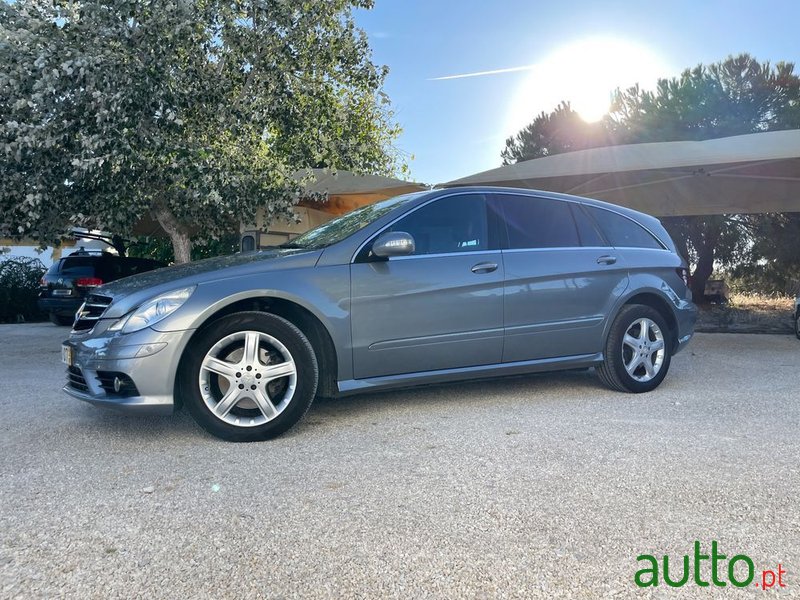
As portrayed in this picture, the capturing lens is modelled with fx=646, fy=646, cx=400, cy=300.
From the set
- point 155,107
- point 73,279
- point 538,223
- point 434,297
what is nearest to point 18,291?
point 73,279

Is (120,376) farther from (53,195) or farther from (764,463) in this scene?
(53,195)

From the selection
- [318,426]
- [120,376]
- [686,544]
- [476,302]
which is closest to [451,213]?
[476,302]

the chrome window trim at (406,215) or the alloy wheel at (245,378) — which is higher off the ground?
the chrome window trim at (406,215)

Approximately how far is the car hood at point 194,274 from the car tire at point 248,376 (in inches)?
11.4

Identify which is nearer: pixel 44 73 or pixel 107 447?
pixel 107 447

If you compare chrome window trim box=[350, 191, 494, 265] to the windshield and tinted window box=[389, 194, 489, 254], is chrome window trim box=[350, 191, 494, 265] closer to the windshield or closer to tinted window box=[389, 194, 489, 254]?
tinted window box=[389, 194, 489, 254]

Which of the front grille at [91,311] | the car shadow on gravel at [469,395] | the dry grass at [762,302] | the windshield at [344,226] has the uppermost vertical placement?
the windshield at [344,226]

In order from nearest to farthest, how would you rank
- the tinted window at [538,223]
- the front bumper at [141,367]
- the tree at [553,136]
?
the front bumper at [141,367] < the tinted window at [538,223] < the tree at [553,136]

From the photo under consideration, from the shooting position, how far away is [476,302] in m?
4.38

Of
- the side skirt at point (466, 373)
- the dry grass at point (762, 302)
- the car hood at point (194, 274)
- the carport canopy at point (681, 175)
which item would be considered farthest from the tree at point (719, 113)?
the car hood at point (194, 274)

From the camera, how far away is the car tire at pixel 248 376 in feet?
12.0

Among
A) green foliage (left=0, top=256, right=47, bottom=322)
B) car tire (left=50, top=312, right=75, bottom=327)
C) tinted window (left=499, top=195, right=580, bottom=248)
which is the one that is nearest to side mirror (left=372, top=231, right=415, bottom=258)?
tinted window (left=499, top=195, right=580, bottom=248)

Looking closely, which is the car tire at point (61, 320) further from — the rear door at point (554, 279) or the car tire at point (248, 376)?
the rear door at point (554, 279)

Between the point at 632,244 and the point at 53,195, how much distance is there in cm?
706
